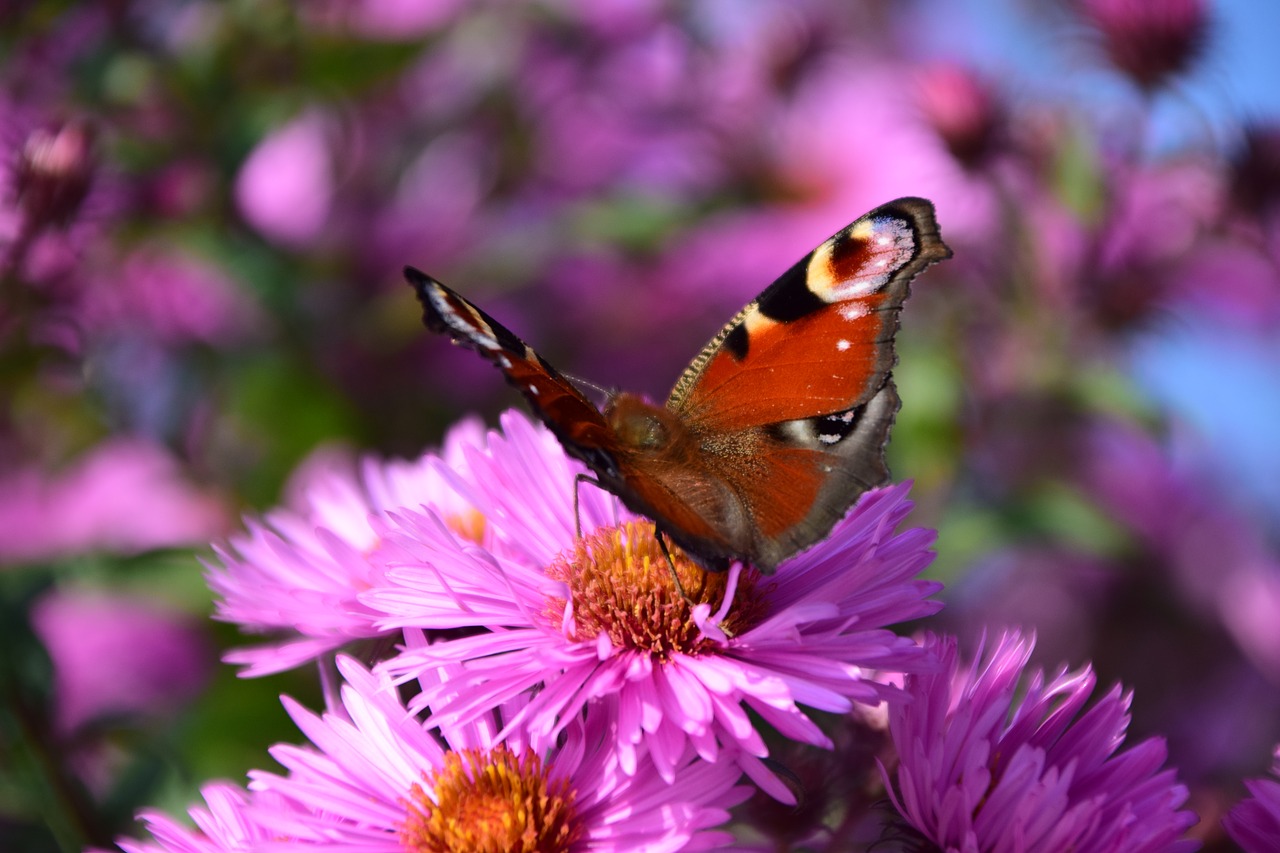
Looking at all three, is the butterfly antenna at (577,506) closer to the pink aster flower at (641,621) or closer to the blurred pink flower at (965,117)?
the pink aster flower at (641,621)

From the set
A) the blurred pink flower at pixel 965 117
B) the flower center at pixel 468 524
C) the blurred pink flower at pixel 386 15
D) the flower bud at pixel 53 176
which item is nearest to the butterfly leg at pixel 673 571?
the flower center at pixel 468 524

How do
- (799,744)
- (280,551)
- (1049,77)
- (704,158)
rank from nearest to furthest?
1. (799,744)
2. (280,551)
3. (1049,77)
4. (704,158)

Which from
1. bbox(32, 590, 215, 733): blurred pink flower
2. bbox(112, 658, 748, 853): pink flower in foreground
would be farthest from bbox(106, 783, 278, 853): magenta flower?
bbox(32, 590, 215, 733): blurred pink flower

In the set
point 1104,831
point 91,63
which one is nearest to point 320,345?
point 91,63

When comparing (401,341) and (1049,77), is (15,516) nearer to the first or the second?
(401,341)

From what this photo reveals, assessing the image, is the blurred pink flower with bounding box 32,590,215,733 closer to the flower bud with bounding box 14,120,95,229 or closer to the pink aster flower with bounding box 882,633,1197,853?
the flower bud with bounding box 14,120,95,229

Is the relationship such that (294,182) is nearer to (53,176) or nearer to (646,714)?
(53,176)
